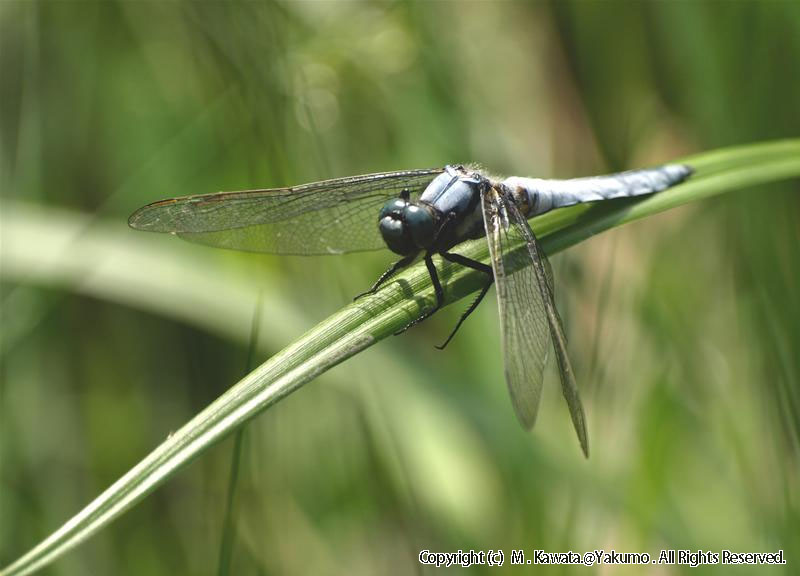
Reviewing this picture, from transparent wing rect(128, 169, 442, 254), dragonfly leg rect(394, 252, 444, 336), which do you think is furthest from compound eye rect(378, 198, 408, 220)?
dragonfly leg rect(394, 252, 444, 336)

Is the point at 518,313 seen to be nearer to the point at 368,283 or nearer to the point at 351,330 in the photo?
the point at 351,330

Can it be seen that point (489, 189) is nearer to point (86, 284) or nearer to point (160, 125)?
point (86, 284)

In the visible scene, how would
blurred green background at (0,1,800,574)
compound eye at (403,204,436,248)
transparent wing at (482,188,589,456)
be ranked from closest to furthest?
1. transparent wing at (482,188,589,456)
2. compound eye at (403,204,436,248)
3. blurred green background at (0,1,800,574)

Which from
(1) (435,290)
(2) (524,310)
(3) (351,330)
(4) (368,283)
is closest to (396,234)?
(1) (435,290)

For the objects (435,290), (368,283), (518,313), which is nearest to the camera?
(518,313)

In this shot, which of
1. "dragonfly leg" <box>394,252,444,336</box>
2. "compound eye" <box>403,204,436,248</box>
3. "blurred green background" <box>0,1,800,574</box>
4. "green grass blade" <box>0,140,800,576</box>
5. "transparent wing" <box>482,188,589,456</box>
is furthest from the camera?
"blurred green background" <box>0,1,800,574</box>

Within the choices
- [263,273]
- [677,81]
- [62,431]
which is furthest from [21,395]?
[677,81]

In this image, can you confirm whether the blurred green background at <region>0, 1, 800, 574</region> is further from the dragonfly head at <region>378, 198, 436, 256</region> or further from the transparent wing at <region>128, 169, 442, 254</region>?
the dragonfly head at <region>378, 198, 436, 256</region>
